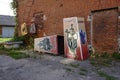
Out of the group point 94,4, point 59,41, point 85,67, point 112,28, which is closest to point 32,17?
point 59,41

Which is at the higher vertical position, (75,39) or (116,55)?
(75,39)

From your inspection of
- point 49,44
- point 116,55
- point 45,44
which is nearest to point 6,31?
point 45,44

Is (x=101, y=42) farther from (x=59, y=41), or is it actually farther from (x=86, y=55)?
(x=59, y=41)

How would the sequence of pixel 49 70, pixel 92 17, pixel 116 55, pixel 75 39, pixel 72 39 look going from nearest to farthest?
pixel 49 70 < pixel 116 55 < pixel 75 39 < pixel 72 39 < pixel 92 17

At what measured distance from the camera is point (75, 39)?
426 inches

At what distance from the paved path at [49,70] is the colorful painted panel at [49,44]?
4.85ft

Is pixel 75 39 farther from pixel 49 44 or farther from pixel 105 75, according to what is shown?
pixel 105 75

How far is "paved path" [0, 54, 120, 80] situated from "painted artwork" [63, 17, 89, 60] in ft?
1.73

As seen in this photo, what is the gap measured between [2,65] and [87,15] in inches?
198

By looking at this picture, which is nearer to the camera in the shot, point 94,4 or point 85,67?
point 85,67

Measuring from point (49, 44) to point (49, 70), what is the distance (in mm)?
3803

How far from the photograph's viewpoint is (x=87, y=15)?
1177cm

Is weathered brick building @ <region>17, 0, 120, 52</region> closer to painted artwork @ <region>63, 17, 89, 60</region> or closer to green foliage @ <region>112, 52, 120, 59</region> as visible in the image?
green foliage @ <region>112, 52, 120, 59</region>

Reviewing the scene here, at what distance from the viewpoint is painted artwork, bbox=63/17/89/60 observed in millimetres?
10531
